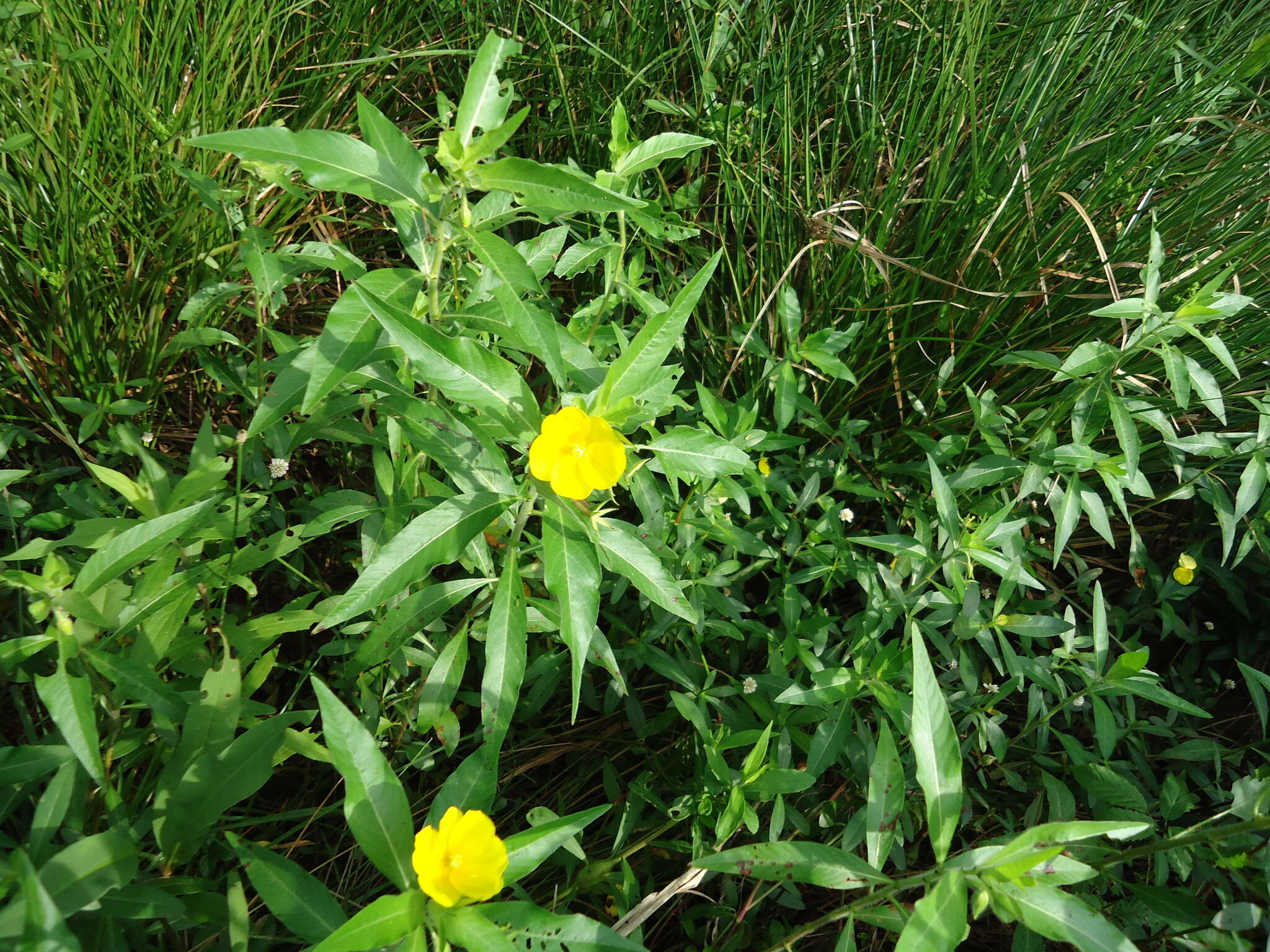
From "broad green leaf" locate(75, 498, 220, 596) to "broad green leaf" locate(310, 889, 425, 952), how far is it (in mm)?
552

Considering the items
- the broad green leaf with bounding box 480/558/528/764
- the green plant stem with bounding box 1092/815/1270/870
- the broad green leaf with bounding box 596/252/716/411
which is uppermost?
the broad green leaf with bounding box 596/252/716/411

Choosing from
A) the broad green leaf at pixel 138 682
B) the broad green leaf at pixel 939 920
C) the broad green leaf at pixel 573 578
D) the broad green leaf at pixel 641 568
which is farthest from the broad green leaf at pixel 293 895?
the broad green leaf at pixel 939 920

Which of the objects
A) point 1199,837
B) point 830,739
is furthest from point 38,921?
point 1199,837

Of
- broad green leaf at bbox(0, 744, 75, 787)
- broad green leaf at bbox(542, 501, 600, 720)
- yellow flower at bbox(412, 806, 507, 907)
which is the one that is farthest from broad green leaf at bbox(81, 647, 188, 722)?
broad green leaf at bbox(542, 501, 600, 720)

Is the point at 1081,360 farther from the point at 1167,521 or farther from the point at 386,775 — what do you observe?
the point at 386,775

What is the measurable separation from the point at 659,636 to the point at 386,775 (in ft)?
2.72

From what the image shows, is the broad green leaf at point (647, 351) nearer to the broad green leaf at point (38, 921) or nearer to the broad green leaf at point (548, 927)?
the broad green leaf at point (548, 927)

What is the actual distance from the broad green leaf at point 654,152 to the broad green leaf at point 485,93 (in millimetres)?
369

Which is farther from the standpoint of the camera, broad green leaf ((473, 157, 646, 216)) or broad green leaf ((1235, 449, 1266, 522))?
broad green leaf ((1235, 449, 1266, 522))

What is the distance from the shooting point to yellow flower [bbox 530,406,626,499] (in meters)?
1.06

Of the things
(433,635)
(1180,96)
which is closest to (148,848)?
(433,635)

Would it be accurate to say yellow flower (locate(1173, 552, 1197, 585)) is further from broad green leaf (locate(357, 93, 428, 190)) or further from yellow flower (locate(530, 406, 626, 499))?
broad green leaf (locate(357, 93, 428, 190))

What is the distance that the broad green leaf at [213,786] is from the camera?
114 centimetres

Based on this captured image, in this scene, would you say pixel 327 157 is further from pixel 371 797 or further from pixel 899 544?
pixel 899 544
